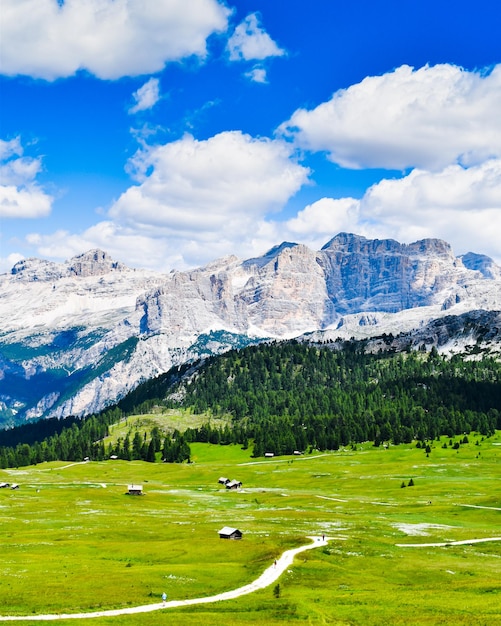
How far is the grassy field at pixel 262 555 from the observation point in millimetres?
55000

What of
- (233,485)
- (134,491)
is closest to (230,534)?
(134,491)

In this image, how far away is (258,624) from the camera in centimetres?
4959

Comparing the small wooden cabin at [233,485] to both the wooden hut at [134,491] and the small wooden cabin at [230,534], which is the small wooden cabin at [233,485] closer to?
the wooden hut at [134,491]

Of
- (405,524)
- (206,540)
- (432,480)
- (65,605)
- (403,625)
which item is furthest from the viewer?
(432,480)

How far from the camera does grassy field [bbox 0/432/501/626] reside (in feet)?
180

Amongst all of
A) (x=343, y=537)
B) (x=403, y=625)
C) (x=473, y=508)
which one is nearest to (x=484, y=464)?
(x=473, y=508)

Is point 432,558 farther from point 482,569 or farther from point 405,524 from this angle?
point 405,524

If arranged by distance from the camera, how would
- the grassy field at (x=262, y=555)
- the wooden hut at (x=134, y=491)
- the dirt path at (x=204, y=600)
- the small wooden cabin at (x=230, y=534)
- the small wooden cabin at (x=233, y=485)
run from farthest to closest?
1. the small wooden cabin at (x=233, y=485)
2. the wooden hut at (x=134, y=491)
3. the small wooden cabin at (x=230, y=534)
4. the grassy field at (x=262, y=555)
5. the dirt path at (x=204, y=600)

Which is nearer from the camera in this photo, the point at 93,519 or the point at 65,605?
the point at 65,605

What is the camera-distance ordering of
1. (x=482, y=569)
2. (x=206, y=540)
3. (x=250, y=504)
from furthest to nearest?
(x=250, y=504)
(x=206, y=540)
(x=482, y=569)

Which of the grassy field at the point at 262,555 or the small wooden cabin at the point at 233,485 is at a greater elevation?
the grassy field at the point at 262,555

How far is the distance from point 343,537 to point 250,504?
57.2 metres

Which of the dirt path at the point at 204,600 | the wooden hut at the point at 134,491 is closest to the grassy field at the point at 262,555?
the dirt path at the point at 204,600

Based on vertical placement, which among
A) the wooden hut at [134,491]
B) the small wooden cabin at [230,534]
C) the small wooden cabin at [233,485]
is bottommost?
the small wooden cabin at [233,485]
